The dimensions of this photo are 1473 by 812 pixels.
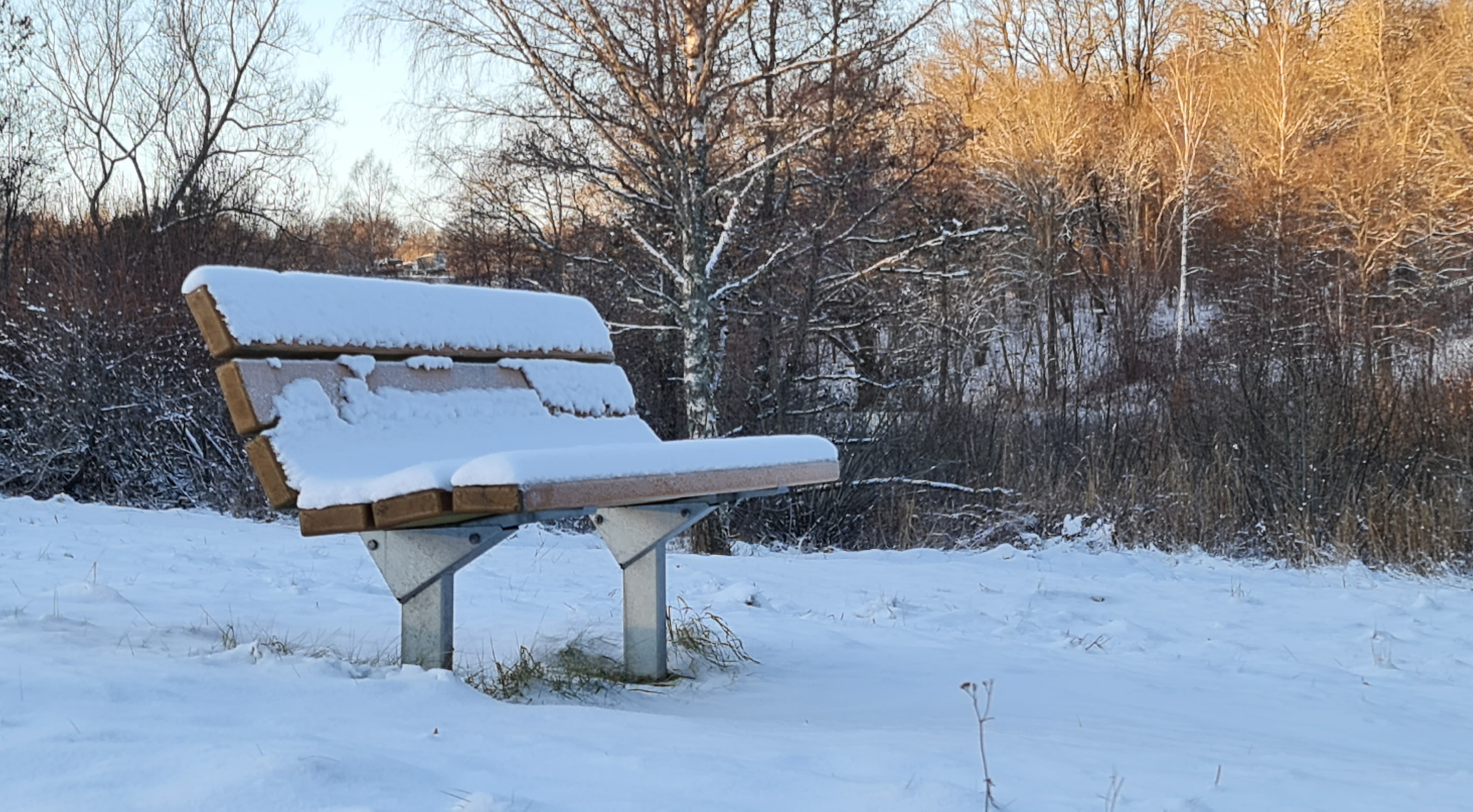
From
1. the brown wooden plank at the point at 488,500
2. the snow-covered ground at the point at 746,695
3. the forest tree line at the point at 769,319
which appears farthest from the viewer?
the forest tree line at the point at 769,319

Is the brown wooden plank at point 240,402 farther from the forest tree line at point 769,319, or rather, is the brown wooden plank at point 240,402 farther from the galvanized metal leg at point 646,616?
the forest tree line at point 769,319

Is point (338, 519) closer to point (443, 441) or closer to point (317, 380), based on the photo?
point (317, 380)

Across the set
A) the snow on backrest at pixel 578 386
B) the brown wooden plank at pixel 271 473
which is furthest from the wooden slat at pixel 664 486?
the snow on backrest at pixel 578 386

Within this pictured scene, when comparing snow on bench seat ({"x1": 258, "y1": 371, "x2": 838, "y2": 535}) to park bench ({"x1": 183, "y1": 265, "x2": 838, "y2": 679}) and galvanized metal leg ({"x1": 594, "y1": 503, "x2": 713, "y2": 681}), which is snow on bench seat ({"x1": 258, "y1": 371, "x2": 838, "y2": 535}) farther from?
galvanized metal leg ({"x1": 594, "y1": 503, "x2": 713, "y2": 681})

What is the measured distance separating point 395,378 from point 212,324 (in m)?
0.50

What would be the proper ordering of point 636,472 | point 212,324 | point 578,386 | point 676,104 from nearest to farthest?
point 636,472
point 212,324
point 578,386
point 676,104

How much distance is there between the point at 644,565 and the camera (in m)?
2.87

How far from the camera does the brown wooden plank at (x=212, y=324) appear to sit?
2.37 metres

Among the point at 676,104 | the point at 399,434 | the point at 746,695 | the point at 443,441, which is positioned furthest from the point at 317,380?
the point at 676,104

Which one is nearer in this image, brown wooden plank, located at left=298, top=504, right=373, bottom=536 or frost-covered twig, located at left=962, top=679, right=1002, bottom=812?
frost-covered twig, located at left=962, top=679, right=1002, bottom=812

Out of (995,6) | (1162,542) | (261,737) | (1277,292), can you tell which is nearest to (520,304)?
(261,737)

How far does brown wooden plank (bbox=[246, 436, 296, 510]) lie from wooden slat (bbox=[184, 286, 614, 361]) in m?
0.21

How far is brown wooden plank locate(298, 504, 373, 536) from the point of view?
6.86ft

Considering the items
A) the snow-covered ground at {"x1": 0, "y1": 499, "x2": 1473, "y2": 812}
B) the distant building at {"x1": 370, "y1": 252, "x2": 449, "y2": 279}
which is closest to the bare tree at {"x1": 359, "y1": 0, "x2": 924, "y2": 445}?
the snow-covered ground at {"x1": 0, "y1": 499, "x2": 1473, "y2": 812}
